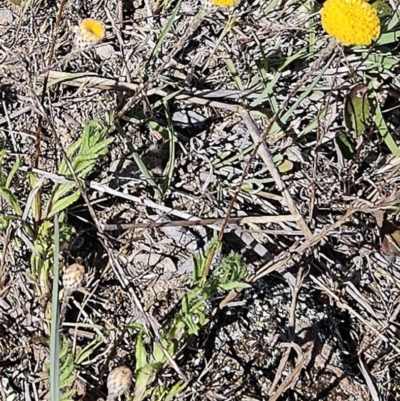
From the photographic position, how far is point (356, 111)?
1.73 meters

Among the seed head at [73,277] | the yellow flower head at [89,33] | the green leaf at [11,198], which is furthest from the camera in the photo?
the green leaf at [11,198]

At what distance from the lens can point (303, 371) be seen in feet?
4.92

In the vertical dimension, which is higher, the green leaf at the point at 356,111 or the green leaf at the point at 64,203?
the green leaf at the point at 356,111

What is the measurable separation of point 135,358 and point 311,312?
0.42 meters

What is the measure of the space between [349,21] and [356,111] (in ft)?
1.93

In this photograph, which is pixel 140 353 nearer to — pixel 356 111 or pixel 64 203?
pixel 64 203

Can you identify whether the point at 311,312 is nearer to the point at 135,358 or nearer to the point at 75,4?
the point at 135,358

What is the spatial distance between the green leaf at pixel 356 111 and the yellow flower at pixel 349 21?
0.52 metres

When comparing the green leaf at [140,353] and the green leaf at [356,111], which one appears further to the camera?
the green leaf at [356,111]

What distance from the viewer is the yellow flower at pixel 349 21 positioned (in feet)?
3.81

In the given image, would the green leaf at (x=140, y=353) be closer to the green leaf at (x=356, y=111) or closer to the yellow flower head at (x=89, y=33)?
the yellow flower head at (x=89, y=33)

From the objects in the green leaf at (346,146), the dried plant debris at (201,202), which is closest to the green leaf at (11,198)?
the dried plant debris at (201,202)

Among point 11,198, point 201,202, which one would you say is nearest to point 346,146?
point 201,202

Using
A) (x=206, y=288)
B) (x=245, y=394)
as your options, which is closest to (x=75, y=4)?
(x=206, y=288)
